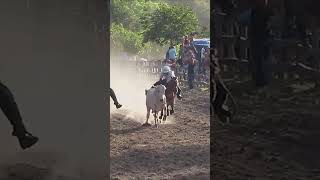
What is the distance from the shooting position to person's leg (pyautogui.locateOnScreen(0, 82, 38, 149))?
18.3 feet

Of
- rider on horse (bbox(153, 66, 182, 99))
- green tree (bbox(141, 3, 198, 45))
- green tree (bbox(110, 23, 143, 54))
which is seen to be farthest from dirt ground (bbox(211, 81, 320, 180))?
green tree (bbox(110, 23, 143, 54))

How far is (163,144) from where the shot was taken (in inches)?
227

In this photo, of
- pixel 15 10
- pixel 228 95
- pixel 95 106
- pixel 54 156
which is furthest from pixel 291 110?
pixel 15 10

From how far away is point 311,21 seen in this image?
14.0ft

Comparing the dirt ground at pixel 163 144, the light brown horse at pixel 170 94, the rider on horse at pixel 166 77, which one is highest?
the rider on horse at pixel 166 77

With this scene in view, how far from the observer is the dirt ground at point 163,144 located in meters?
5.49

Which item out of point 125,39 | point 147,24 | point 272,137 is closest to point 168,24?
point 147,24

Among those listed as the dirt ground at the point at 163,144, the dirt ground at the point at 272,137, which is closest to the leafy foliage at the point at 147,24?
the dirt ground at the point at 163,144

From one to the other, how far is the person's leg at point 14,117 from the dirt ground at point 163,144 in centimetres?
91

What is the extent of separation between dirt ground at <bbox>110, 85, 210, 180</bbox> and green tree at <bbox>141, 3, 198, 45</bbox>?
634mm

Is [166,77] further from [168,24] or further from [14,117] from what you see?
[14,117]

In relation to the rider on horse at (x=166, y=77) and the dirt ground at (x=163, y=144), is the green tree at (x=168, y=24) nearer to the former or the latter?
the rider on horse at (x=166, y=77)

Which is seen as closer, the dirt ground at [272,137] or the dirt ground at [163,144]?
the dirt ground at [272,137]

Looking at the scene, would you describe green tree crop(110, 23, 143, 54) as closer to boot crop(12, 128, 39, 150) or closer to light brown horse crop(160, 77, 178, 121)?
light brown horse crop(160, 77, 178, 121)
